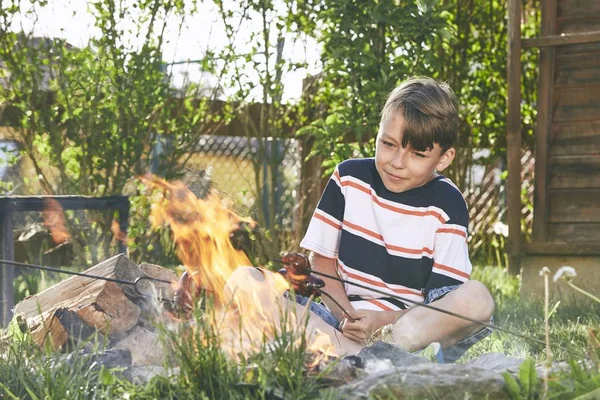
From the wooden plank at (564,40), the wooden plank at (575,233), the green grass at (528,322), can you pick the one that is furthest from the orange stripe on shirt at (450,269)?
the wooden plank at (564,40)

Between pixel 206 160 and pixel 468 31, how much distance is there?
300 centimetres

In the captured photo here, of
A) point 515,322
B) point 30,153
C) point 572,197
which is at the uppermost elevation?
point 30,153

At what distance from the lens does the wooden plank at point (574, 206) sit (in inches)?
242

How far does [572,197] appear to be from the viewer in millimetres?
6211

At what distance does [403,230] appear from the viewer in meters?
3.72

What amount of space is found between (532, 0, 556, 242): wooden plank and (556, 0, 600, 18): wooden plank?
0.08 meters

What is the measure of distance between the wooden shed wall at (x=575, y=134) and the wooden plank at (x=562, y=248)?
0.10 metres

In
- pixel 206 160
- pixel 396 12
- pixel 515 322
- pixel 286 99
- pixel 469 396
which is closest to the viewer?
pixel 469 396

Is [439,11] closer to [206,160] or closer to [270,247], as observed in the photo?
[270,247]

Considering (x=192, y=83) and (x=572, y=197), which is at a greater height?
(x=192, y=83)

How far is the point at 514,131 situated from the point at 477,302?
10.2 ft

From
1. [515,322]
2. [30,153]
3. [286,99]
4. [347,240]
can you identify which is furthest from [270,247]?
[347,240]

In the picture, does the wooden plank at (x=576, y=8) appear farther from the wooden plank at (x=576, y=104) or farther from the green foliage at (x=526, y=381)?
the green foliage at (x=526, y=381)

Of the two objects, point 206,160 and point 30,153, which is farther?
point 206,160
